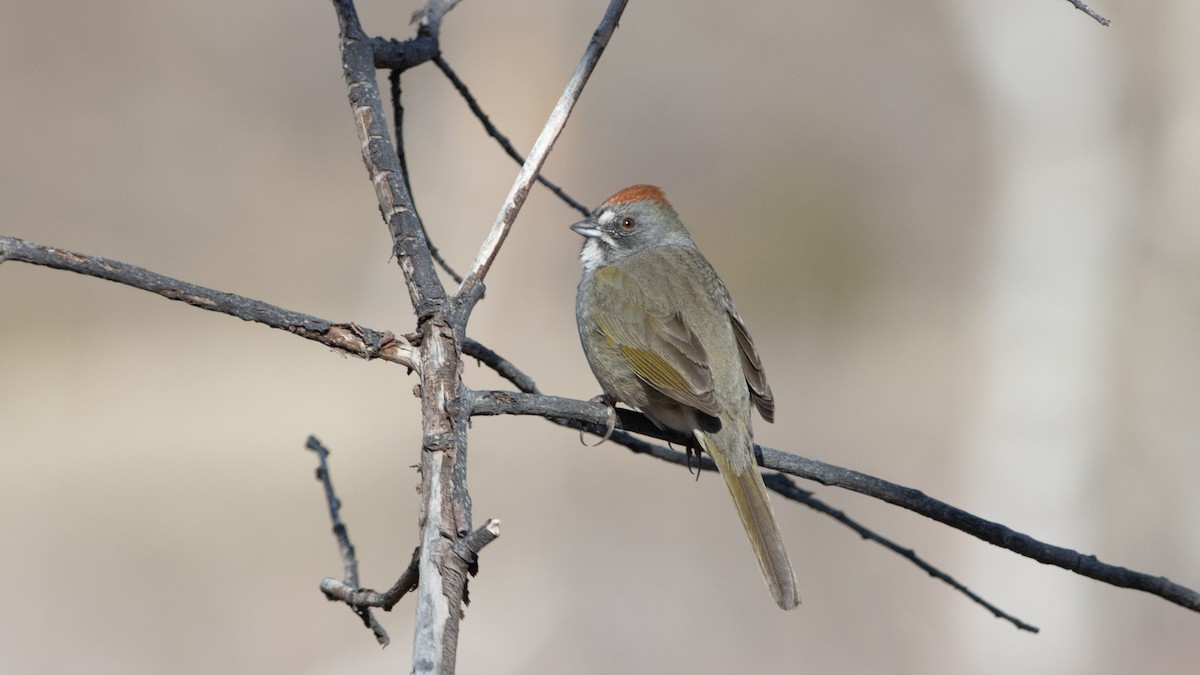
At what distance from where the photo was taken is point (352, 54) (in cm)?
376

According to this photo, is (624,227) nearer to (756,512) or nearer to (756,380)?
(756,380)

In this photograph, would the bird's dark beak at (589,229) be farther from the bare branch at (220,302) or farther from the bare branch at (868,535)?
the bare branch at (220,302)

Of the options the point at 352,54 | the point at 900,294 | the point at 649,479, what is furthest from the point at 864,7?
the point at 352,54

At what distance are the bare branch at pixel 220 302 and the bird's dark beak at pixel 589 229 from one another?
2.69 metres

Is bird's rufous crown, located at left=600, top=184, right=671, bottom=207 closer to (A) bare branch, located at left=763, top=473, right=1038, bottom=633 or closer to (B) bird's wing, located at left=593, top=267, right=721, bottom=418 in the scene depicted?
(B) bird's wing, located at left=593, top=267, right=721, bottom=418

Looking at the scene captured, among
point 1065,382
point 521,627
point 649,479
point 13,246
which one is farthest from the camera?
point 649,479

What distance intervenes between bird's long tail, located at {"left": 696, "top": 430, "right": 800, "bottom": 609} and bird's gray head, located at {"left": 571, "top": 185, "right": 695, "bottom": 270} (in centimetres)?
138

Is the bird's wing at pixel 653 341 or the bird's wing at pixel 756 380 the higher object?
the bird's wing at pixel 653 341

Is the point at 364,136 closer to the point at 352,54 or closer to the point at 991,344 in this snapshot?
the point at 352,54

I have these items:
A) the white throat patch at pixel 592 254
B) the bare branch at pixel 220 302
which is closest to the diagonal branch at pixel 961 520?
the bare branch at pixel 220 302

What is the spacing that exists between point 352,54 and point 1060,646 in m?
10.3

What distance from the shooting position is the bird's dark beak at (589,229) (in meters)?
5.41

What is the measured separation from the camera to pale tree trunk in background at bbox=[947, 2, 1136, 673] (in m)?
11.1

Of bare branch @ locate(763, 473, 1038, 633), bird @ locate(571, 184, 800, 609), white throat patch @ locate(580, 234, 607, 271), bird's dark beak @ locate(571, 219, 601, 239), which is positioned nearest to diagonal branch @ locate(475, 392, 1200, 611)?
bare branch @ locate(763, 473, 1038, 633)
